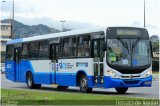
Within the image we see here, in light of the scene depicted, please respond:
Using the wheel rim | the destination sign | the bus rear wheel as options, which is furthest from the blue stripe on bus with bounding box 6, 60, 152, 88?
the destination sign

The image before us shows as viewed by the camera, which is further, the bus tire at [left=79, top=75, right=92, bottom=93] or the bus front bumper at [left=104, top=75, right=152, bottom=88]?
the bus tire at [left=79, top=75, right=92, bottom=93]

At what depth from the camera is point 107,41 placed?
22.6 meters

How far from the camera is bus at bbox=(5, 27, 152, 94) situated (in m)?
22.5

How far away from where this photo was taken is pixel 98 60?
75.7 ft

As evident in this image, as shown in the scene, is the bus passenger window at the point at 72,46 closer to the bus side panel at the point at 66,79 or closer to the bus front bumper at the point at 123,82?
the bus side panel at the point at 66,79

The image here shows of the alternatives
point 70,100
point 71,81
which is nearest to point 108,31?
point 71,81

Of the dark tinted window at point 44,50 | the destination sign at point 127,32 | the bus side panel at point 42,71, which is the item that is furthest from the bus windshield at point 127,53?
the dark tinted window at point 44,50

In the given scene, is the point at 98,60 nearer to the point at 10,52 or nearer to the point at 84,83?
the point at 84,83

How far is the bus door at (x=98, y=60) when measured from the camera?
2282 cm

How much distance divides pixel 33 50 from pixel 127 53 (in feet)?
28.3

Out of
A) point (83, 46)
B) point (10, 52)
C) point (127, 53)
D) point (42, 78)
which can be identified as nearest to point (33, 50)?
point (42, 78)

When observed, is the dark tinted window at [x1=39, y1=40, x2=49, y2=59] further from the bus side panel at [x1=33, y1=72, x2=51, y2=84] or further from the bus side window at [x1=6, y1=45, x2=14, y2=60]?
the bus side window at [x1=6, y1=45, x2=14, y2=60]

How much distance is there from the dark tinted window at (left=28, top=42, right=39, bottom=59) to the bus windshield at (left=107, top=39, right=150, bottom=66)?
25.6 ft

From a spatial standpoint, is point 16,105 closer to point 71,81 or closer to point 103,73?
point 103,73
